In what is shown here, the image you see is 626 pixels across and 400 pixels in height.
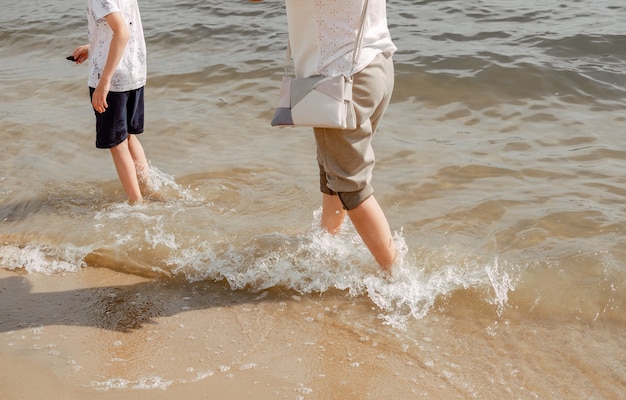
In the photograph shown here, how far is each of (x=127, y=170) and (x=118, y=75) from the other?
64cm

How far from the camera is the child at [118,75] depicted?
14.9 ft

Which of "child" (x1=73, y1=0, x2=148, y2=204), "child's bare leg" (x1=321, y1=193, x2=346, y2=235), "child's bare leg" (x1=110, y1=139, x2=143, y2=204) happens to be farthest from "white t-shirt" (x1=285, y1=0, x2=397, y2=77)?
"child's bare leg" (x1=110, y1=139, x2=143, y2=204)

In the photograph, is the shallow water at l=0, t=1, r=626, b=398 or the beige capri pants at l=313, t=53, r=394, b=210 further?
the shallow water at l=0, t=1, r=626, b=398

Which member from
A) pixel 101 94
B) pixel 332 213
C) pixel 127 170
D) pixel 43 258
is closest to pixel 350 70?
pixel 332 213

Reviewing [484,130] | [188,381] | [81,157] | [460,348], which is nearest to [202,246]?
[188,381]

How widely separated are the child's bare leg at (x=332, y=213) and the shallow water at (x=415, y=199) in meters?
0.08

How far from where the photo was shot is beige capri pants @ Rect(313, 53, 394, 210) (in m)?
3.54

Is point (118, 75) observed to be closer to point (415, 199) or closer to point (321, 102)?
point (321, 102)

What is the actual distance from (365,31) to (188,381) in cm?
170

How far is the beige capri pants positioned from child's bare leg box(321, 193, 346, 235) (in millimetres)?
481

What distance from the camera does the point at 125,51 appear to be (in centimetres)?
481

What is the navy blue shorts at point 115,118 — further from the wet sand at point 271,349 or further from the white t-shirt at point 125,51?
the wet sand at point 271,349

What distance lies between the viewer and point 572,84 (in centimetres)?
749

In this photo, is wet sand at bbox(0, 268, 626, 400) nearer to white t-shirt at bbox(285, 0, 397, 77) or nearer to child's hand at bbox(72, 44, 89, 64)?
white t-shirt at bbox(285, 0, 397, 77)
